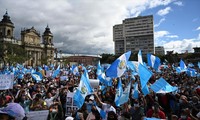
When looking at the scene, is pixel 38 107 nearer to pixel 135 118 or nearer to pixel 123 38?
pixel 135 118

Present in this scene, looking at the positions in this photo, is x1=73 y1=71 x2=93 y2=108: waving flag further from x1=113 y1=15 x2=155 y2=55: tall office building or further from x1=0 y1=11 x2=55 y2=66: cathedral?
x1=113 y1=15 x2=155 y2=55: tall office building

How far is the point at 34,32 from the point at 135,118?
3972 inches

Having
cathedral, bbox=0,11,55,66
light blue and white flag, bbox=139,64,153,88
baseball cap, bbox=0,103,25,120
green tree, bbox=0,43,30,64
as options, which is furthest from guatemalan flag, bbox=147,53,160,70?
cathedral, bbox=0,11,55,66

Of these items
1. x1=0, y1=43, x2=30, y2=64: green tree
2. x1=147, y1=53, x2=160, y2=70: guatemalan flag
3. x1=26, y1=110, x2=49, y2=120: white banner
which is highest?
x1=0, y1=43, x2=30, y2=64: green tree

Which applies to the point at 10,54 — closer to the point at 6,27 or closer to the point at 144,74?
the point at 6,27

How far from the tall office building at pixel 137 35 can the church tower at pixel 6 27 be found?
7282 cm

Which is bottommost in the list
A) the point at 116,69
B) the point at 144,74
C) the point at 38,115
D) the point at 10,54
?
the point at 38,115

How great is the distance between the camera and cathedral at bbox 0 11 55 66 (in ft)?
277

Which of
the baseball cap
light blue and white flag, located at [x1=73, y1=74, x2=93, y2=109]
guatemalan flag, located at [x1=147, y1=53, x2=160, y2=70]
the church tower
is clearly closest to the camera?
the baseball cap

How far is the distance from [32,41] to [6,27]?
18249 mm

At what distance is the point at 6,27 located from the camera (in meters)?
83.8

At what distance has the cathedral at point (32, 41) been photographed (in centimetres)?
8431

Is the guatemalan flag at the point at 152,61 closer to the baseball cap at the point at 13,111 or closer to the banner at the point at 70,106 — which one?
the banner at the point at 70,106

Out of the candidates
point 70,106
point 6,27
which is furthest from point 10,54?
point 70,106
